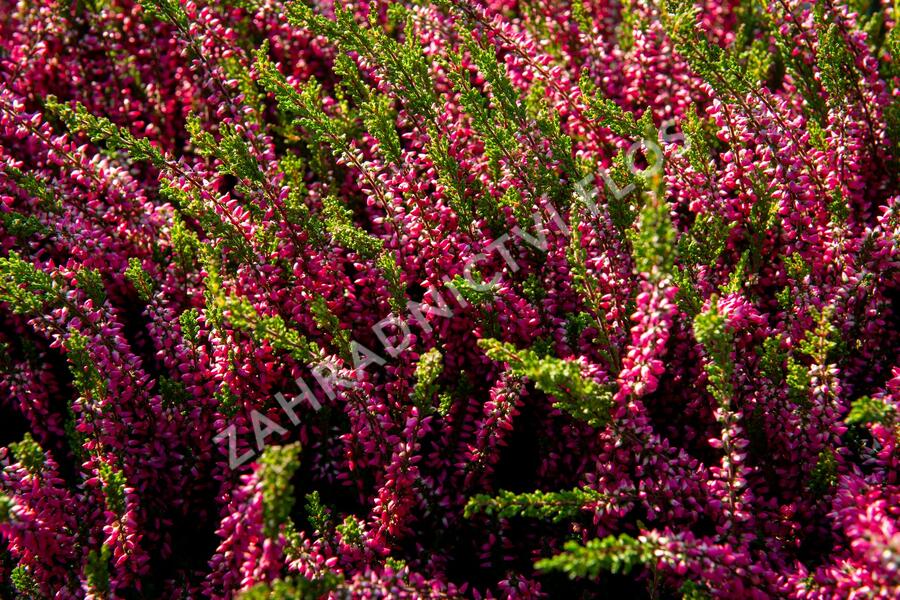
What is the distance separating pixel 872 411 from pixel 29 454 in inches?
79.1

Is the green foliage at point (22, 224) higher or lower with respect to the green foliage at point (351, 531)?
higher

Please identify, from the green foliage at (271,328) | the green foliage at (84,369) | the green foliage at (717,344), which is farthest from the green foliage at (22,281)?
the green foliage at (717,344)

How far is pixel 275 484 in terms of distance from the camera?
1534 mm

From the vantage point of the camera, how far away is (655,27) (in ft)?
9.83

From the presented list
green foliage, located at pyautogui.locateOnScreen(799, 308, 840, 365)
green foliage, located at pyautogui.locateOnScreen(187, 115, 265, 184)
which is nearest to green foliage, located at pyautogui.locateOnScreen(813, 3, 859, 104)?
green foliage, located at pyautogui.locateOnScreen(799, 308, 840, 365)

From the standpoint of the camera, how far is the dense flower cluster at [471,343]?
191 cm

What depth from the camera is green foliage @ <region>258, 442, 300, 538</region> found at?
1531mm

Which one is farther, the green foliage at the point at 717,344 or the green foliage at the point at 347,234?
the green foliage at the point at 347,234

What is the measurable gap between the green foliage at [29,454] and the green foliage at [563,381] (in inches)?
44.2

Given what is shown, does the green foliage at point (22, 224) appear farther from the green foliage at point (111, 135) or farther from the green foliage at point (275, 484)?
the green foliage at point (275, 484)

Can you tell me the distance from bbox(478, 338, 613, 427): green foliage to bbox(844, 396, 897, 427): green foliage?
20.4 inches

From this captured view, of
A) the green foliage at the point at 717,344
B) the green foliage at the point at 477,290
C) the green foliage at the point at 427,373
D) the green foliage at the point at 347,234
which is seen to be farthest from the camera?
the green foliage at the point at 347,234

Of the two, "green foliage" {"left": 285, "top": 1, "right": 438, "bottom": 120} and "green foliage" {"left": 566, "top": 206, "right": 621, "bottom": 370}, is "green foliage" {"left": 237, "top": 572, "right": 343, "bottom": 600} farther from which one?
"green foliage" {"left": 285, "top": 1, "right": 438, "bottom": 120}

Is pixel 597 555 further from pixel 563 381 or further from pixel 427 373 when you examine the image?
pixel 427 373
